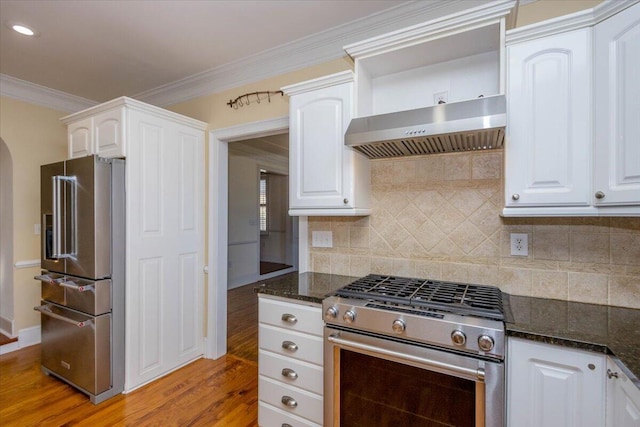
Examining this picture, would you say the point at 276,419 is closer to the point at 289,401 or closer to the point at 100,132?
the point at 289,401

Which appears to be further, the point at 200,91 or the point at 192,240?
the point at 200,91

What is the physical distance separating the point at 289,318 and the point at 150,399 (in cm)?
139

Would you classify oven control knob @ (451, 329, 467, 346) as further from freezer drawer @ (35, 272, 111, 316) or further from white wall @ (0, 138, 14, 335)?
white wall @ (0, 138, 14, 335)

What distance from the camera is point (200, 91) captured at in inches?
119

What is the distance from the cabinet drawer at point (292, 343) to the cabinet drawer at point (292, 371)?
0.11ft

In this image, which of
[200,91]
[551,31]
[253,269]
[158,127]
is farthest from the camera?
[253,269]

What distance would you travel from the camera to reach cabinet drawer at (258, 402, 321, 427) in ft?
5.65

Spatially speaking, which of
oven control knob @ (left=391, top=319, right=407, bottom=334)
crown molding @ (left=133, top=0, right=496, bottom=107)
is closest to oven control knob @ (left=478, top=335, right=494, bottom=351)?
oven control knob @ (left=391, top=319, right=407, bottom=334)

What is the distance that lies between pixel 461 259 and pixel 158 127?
8.09 ft

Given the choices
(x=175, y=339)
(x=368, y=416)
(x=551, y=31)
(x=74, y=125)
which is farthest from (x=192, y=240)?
(x=551, y=31)

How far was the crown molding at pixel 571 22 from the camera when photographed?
1.25 m

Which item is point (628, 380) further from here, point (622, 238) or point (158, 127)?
point (158, 127)

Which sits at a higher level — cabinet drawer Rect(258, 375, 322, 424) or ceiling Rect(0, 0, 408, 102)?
ceiling Rect(0, 0, 408, 102)

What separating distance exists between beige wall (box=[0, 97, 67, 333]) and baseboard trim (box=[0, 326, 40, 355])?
0.05 meters
